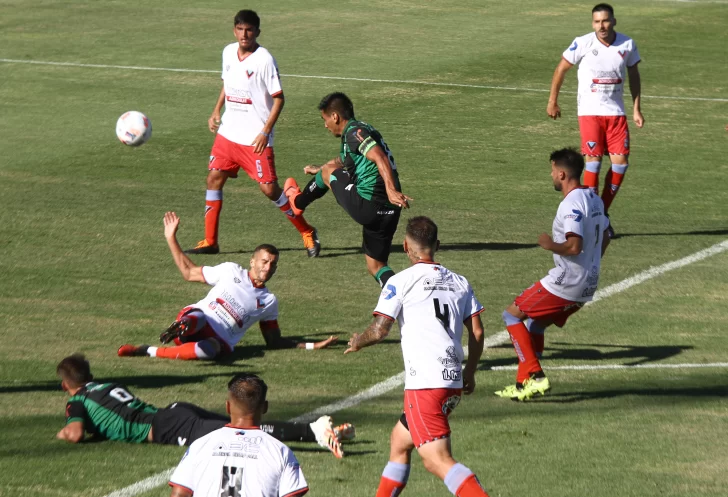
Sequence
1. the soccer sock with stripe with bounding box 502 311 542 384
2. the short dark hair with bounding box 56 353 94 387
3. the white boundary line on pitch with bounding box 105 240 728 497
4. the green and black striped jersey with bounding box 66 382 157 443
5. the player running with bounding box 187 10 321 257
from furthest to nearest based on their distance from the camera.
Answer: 1. the player running with bounding box 187 10 321 257
2. the soccer sock with stripe with bounding box 502 311 542 384
3. the short dark hair with bounding box 56 353 94 387
4. the green and black striped jersey with bounding box 66 382 157 443
5. the white boundary line on pitch with bounding box 105 240 728 497

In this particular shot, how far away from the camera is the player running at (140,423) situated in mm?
8180

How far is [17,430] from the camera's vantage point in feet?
28.0

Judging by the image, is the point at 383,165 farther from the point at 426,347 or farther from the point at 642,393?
the point at 426,347

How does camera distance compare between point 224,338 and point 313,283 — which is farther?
point 313,283

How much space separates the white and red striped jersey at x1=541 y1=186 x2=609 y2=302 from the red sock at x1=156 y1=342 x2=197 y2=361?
300cm

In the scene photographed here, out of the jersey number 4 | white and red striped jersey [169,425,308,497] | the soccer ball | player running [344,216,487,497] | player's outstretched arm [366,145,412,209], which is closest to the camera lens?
white and red striped jersey [169,425,308,497]

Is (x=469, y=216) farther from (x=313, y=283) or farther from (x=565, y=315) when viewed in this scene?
(x=565, y=315)

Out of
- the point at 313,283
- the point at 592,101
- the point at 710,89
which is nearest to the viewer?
the point at 313,283

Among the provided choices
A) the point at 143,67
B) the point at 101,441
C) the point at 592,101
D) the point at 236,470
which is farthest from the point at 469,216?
the point at 143,67

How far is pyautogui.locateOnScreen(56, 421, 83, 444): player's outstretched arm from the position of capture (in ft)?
26.9

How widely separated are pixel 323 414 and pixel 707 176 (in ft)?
38.3

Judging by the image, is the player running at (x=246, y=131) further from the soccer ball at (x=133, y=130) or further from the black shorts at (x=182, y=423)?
the black shorts at (x=182, y=423)

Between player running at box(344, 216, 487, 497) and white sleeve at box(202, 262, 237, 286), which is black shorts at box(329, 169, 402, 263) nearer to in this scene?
white sleeve at box(202, 262, 237, 286)

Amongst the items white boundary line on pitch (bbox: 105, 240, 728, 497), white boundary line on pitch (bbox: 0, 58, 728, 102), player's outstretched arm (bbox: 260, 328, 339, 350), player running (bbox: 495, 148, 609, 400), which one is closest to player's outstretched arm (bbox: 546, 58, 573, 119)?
white boundary line on pitch (bbox: 105, 240, 728, 497)
